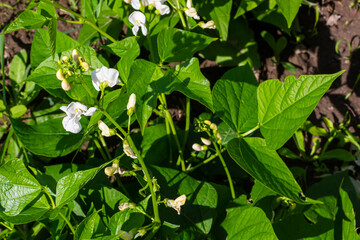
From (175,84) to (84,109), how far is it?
44cm

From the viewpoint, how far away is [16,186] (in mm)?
1551

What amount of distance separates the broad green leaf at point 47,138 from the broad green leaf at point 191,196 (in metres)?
0.42

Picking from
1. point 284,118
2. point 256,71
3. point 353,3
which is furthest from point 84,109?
point 353,3

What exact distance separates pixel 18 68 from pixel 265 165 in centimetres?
190

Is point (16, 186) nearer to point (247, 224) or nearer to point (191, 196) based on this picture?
point (191, 196)

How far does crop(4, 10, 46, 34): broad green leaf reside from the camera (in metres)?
1.59

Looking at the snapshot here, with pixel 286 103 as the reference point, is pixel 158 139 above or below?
below

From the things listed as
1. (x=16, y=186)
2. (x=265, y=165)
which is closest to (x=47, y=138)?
(x=16, y=186)

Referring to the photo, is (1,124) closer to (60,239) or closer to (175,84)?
(60,239)

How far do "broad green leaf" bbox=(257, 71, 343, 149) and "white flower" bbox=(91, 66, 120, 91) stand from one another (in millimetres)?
600

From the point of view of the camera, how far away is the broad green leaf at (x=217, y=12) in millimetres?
2002

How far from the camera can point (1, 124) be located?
8.29 feet

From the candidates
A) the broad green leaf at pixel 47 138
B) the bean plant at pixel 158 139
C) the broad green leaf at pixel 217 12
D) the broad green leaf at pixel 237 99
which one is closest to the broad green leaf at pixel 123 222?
the bean plant at pixel 158 139

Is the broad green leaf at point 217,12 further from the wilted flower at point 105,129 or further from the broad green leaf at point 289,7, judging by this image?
the wilted flower at point 105,129
